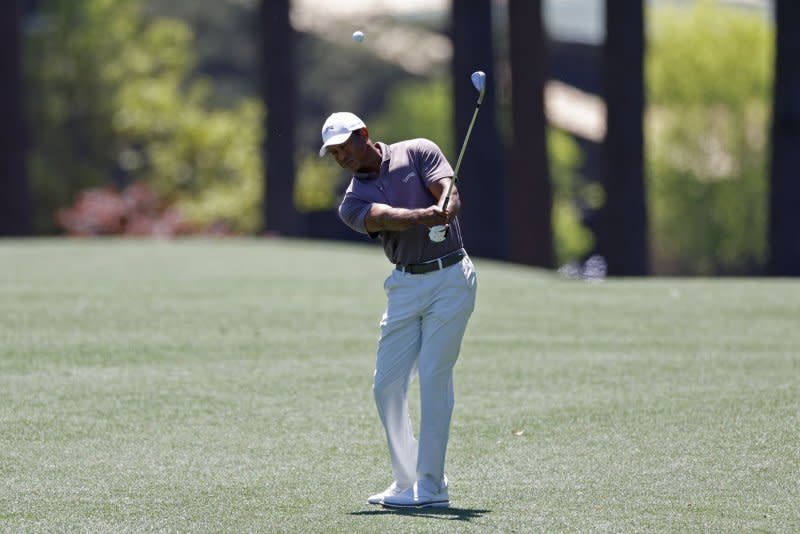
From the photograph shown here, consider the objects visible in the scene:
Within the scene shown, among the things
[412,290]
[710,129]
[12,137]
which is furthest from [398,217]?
[710,129]

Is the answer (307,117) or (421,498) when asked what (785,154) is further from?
(307,117)

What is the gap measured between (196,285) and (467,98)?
8.02 metres

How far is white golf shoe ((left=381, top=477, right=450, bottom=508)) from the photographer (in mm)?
8328

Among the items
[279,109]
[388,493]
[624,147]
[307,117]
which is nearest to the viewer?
[388,493]

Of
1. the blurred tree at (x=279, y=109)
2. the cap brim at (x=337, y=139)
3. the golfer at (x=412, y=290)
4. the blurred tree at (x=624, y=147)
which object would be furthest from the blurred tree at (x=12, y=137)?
the cap brim at (x=337, y=139)

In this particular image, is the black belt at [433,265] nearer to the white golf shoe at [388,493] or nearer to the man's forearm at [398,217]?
the man's forearm at [398,217]

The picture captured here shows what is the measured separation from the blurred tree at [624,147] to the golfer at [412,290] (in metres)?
13.7

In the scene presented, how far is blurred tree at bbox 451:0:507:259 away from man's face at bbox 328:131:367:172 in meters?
14.6

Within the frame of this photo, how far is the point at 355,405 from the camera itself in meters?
11.4

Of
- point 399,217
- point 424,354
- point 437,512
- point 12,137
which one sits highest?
point 12,137

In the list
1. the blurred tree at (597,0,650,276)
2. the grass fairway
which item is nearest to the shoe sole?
the grass fairway

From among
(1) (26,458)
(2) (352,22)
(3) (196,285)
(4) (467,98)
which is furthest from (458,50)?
(2) (352,22)

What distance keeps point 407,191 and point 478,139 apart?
52.1 feet

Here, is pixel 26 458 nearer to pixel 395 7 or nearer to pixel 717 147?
pixel 717 147
